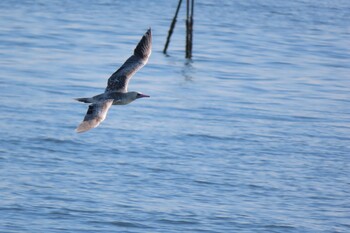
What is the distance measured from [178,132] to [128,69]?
23.1 feet

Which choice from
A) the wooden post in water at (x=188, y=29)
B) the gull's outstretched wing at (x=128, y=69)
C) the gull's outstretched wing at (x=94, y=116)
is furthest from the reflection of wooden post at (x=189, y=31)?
the gull's outstretched wing at (x=94, y=116)

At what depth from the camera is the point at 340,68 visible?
3459 centimetres

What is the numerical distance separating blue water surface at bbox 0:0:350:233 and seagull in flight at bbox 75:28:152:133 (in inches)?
100

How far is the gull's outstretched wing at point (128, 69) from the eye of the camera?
55.5 ft

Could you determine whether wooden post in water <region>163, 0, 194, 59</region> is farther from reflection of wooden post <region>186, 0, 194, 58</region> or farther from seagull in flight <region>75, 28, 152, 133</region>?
seagull in flight <region>75, 28, 152, 133</region>

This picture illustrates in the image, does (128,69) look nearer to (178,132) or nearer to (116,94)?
(116,94)

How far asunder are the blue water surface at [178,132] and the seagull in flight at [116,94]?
8.36 ft

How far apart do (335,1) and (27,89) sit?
85.8 ft

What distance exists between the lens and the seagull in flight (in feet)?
47.2

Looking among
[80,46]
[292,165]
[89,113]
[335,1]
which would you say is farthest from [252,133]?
[335,1]

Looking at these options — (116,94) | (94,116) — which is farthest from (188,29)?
(94,116)

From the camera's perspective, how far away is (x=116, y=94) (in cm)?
1641

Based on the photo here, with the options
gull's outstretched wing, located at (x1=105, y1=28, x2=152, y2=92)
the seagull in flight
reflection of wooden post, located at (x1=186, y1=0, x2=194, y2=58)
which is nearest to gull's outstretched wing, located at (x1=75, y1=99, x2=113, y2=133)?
the seagull in flight

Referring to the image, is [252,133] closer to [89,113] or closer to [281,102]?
[281,102]
